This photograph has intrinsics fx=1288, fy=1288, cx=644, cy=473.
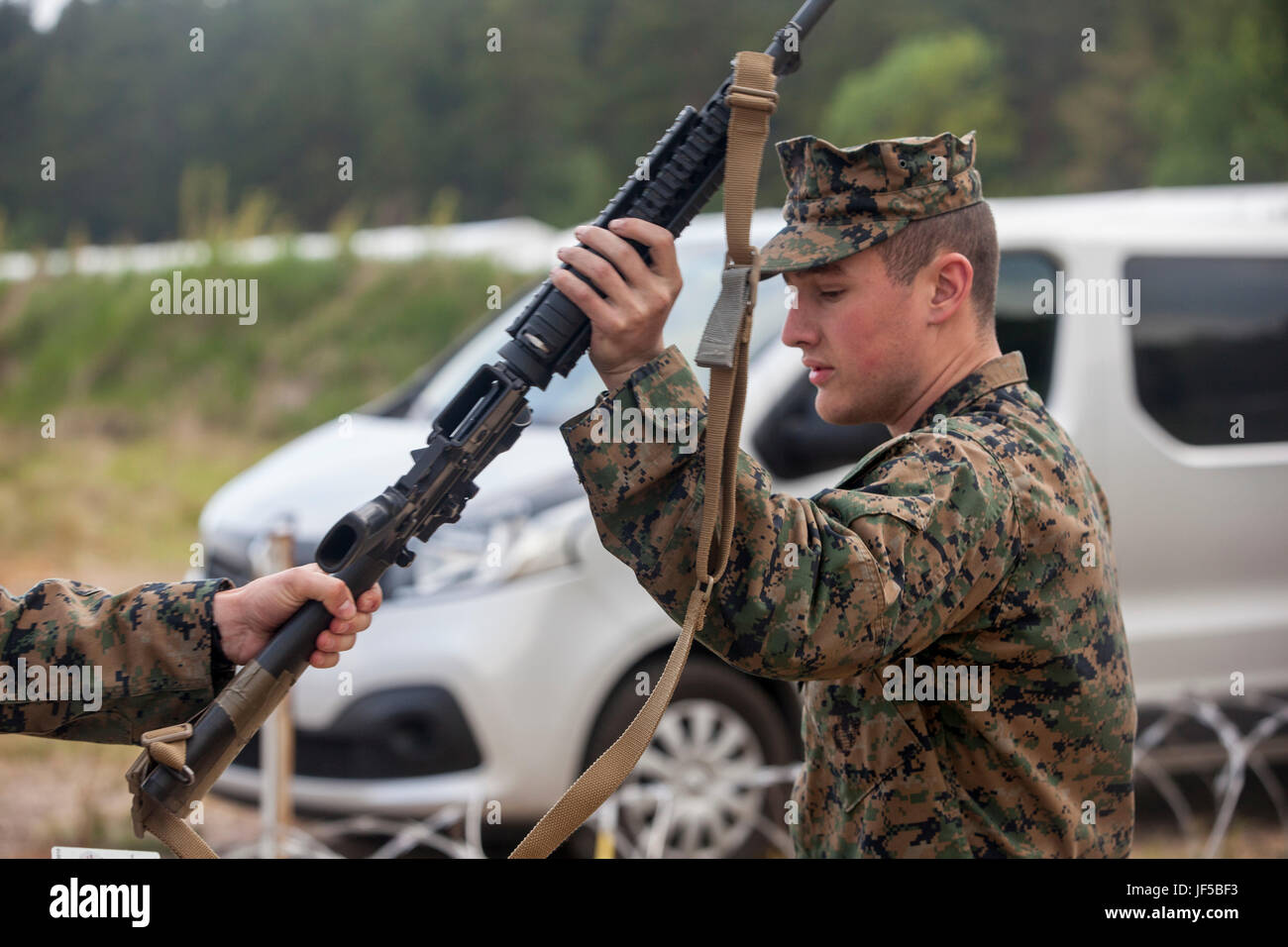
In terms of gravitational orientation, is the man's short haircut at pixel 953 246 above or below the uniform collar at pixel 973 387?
above

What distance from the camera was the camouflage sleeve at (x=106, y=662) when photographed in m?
1.96

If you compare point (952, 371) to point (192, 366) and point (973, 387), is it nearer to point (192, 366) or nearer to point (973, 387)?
point (973, 387)

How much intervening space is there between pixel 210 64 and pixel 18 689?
1444 inches

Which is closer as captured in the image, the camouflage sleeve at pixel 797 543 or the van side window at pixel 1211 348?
the camouflage sleeve at pixel 797 543

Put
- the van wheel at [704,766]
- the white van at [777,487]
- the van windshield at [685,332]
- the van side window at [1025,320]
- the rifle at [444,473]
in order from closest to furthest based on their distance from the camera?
the rifle at [444,473], the white van at [777,487], the van wheel at [704,766], the van windshield at [685,332], the van side window at [1025,320]

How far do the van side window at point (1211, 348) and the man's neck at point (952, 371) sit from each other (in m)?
2.95

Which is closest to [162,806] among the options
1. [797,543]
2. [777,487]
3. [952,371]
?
[797,543]

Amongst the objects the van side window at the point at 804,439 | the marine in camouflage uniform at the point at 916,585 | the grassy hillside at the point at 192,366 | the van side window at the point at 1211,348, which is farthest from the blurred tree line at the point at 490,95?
the marine in camouflage uniform at the point at 916,585

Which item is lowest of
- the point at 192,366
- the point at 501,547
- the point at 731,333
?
the point at 731,333

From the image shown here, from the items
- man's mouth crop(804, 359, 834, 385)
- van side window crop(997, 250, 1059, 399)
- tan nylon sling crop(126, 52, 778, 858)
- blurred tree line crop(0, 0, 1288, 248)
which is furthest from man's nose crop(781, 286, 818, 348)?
blurred tree line crop(0, 0, 1288, 248)

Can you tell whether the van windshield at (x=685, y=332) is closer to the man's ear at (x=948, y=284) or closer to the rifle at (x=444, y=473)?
the man's ear at (x=948, y=284)

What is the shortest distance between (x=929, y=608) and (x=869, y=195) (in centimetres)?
66

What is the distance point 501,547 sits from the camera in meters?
4.14

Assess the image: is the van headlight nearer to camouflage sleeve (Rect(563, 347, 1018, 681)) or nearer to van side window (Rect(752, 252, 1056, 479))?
van side window (Rect(752, 252, 1056, 479))
